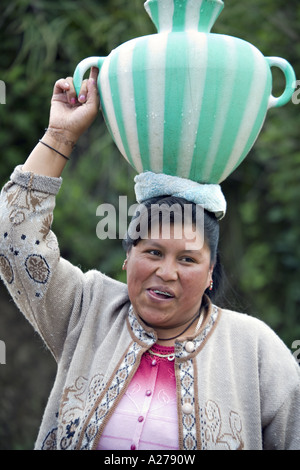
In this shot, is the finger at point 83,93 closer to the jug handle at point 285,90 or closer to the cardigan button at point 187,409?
the jug handle at point 285,90

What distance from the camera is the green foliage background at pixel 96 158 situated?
13.9 ft

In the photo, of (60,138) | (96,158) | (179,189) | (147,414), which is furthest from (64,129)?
(96,158)

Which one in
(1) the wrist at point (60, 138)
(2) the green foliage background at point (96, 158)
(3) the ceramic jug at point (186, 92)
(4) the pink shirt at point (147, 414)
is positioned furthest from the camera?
(2) the green foliage background at point (96, 158)

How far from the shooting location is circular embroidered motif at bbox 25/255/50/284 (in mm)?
1797

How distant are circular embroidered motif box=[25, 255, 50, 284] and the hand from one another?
37 cm

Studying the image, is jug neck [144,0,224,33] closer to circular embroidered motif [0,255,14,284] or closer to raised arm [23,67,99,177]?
raised arm [23,67,99,177]

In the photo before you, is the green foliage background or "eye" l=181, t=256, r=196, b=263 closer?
"eye" l=181, t=256, r=196, b=263

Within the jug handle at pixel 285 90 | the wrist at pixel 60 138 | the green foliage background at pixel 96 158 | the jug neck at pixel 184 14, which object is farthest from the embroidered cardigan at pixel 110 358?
the green foliage background at pixel 96 158

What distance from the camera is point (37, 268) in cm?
181

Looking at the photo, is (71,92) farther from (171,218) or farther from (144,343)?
(144,343)

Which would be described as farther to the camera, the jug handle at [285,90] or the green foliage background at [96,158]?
the green foliage background at [96,158]

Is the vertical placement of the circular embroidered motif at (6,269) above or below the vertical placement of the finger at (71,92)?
below

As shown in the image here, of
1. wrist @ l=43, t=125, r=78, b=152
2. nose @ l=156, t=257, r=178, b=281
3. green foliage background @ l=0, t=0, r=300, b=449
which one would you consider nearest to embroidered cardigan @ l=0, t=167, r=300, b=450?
wrist @ l=43, t=125, r=78, b=152

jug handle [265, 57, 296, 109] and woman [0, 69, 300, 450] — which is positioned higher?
jug handle [265, 57, 296, 109]
